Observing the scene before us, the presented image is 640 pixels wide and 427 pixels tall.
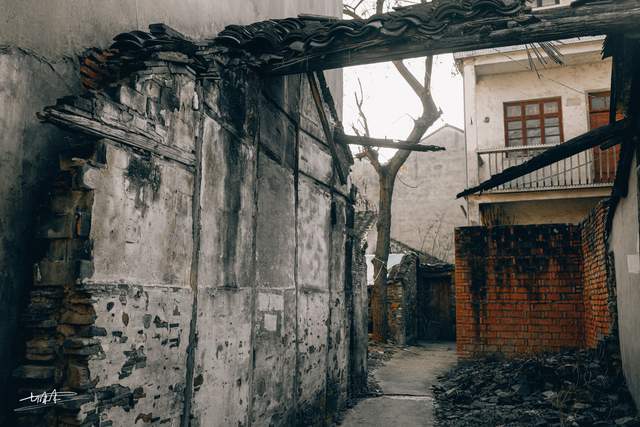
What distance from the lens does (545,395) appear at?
23.4ft

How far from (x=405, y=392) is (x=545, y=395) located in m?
2.73

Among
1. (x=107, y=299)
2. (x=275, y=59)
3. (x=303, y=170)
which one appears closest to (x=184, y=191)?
(x=107, y=299)

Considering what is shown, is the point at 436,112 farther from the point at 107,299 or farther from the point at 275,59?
the point at 107,299

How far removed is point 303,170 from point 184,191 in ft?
9.66

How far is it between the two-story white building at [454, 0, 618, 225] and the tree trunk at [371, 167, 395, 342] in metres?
2.68

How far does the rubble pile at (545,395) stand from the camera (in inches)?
245

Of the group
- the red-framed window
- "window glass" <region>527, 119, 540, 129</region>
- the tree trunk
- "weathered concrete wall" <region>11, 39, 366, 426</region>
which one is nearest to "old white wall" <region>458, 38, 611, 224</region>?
the red-framed window

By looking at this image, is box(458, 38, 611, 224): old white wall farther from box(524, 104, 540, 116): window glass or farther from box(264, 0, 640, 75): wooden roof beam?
box(264, 0, 640, 75): wooden roof beam

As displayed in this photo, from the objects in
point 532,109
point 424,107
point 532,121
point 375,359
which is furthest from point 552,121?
point 375,359

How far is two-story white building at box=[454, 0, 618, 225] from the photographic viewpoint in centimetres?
1367

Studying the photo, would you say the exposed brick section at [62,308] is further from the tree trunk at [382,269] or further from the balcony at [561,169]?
the tree trunk at [382,269]

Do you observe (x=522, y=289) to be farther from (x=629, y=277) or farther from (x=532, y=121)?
(x=532, y=121)

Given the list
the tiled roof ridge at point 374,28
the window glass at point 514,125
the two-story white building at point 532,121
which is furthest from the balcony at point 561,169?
the tiled roof ridge at point 374,28

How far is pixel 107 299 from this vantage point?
3.16 meters
